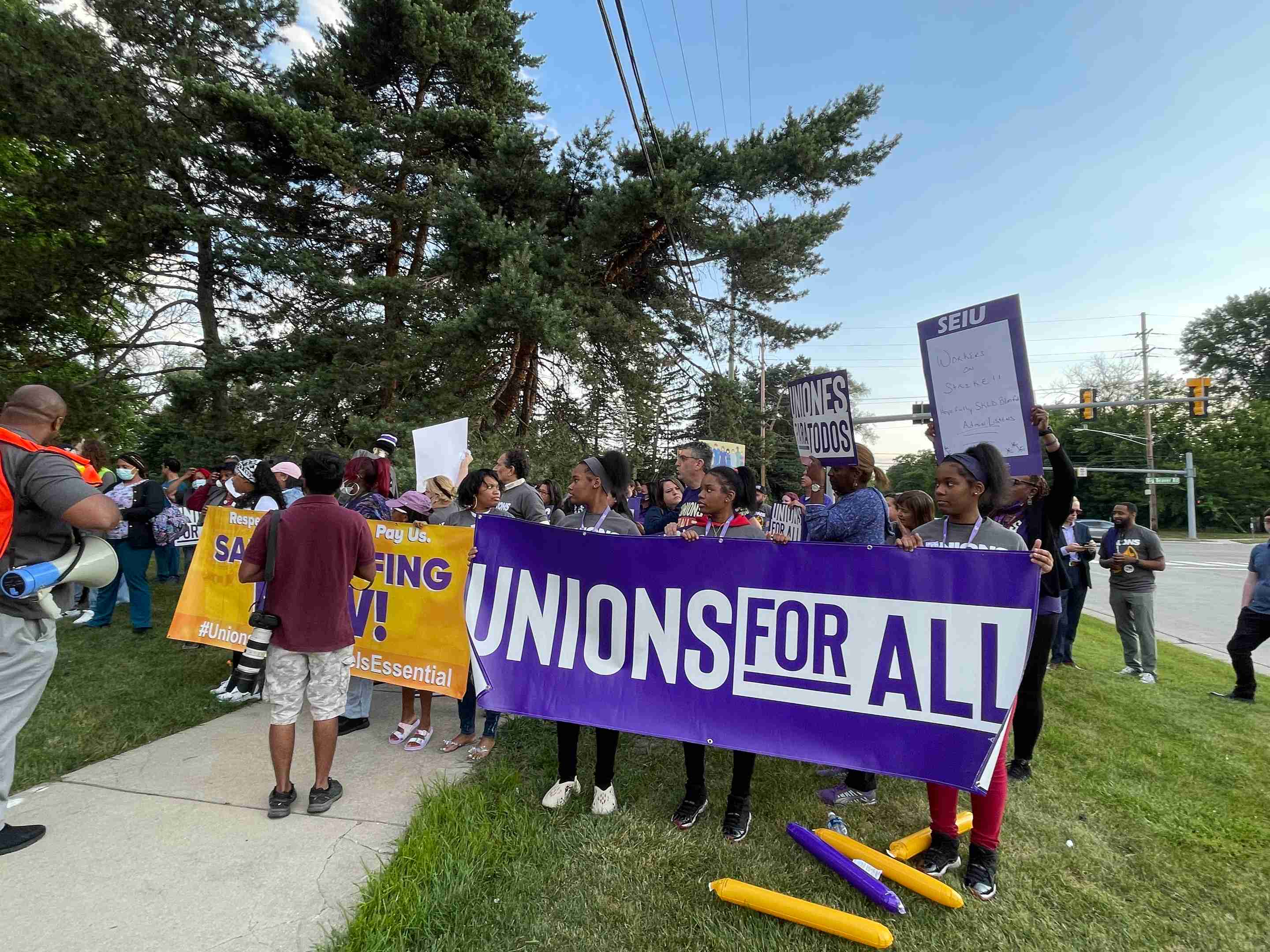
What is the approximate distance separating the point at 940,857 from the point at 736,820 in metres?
0.95

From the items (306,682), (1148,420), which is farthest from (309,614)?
(1148,420)

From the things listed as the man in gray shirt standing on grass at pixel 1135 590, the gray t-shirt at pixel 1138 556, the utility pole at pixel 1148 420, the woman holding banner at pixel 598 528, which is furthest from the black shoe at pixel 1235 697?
the utility pole at pixel 1148 420

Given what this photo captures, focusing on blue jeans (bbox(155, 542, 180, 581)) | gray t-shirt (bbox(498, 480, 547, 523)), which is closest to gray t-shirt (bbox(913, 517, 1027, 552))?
gray t-shirt (bbox(498, 480, 547, 523))

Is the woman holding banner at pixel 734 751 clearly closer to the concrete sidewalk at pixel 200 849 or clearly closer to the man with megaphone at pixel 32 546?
the concrete sidewalk at pixel 200 849

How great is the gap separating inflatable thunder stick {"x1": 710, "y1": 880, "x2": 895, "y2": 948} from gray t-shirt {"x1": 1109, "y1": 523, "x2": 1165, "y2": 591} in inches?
261

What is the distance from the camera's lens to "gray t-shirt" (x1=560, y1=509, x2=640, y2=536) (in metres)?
3.51

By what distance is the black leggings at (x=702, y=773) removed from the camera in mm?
3113

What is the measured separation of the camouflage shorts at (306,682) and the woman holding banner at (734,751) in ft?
6.37

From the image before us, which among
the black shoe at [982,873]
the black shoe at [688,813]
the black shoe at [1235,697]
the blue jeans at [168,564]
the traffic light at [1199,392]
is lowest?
the black shoe at [1235,697]

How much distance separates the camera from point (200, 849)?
285 cm

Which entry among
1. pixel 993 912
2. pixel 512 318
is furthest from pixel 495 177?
pixel 993 912

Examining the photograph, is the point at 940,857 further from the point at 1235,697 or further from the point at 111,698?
the point at 111,698

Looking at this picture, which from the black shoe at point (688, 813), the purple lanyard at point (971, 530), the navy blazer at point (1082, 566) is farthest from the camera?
the navy blazer at point (1082, 566)

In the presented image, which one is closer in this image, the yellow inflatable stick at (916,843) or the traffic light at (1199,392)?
the yellow inflatable stick at (916,843)
